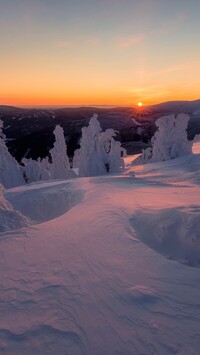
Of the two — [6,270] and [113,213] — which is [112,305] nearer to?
[6,270]

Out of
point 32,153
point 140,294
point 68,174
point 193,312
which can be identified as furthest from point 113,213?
point 32,153

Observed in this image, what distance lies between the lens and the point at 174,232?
757 cm

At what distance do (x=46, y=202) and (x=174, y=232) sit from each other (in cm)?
825

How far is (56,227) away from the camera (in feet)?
29.8

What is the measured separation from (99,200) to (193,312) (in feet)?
23.9

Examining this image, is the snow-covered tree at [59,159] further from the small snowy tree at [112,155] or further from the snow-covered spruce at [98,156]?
the small snowy tree at [112,155]

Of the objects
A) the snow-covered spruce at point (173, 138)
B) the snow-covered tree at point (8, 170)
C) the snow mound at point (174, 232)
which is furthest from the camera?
the snow-covered tree at point (8, 170)

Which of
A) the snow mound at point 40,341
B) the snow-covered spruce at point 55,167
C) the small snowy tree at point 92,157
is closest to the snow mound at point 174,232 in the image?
the snow mound at point 40,341

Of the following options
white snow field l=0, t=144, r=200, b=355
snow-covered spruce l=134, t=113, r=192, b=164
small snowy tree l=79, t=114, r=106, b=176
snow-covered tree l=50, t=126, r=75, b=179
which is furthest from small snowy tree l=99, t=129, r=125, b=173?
white snow field l=0, t=144, r=200, b=355

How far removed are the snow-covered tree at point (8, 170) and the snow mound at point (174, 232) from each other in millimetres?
24569

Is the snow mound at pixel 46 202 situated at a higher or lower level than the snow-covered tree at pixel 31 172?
higher

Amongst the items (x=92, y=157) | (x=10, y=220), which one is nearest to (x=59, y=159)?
(x=92, y=157)

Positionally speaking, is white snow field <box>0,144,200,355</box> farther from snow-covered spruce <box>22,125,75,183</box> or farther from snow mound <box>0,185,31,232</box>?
snow-covered spruce <box>22,125,75,183</box>

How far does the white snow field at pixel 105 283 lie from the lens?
14.3 ft
